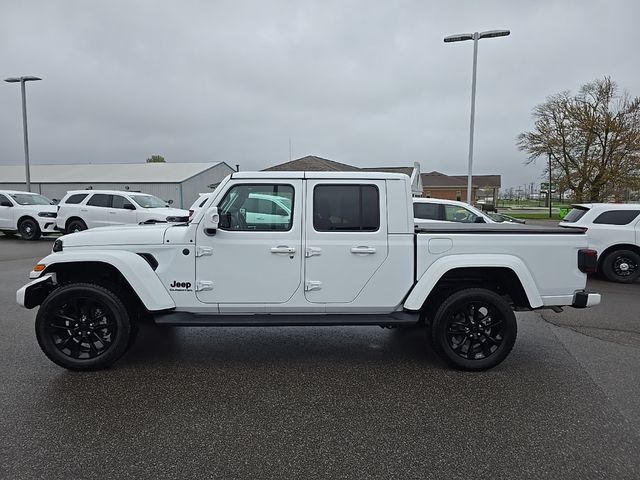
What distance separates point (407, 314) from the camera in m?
4.04

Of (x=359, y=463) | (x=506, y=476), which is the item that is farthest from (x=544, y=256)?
(x=359, y=463)

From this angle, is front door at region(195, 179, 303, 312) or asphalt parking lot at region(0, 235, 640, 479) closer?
asphalt parking lot at region(0, 235, 640, 479)

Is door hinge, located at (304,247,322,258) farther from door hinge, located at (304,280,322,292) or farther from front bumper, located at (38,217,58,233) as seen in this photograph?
front bumper, located at (38,217,58,233)

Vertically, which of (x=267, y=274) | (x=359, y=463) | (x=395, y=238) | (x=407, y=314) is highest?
(x=395, y=238)

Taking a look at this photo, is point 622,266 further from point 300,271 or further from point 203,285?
point 203,285

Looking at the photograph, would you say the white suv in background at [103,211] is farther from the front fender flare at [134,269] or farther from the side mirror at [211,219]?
the side mirror at [211,219]

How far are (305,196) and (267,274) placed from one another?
844 mm

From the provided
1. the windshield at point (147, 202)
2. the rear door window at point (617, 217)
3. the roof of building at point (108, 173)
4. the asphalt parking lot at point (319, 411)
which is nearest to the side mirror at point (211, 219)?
the asphalt parking lot at point (319, 411)

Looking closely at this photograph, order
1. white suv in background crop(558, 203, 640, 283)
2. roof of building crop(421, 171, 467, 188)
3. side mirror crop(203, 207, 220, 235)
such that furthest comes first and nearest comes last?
roof of building crop(421, 171, 467, 188), white suv in background crop(558, 203, 640, 283), side mirror crop(203, 207, 220, 235)

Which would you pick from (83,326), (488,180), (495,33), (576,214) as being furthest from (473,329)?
(488,180)

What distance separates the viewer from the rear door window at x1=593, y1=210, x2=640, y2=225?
27.7ft

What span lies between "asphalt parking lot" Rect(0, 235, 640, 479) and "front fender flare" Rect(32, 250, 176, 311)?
730 mm

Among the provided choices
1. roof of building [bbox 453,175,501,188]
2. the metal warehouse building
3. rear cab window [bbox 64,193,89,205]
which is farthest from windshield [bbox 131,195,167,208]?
roof of building [bbox 453,175,501,188]

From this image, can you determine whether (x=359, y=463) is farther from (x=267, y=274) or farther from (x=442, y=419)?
(x=267, y=274)
